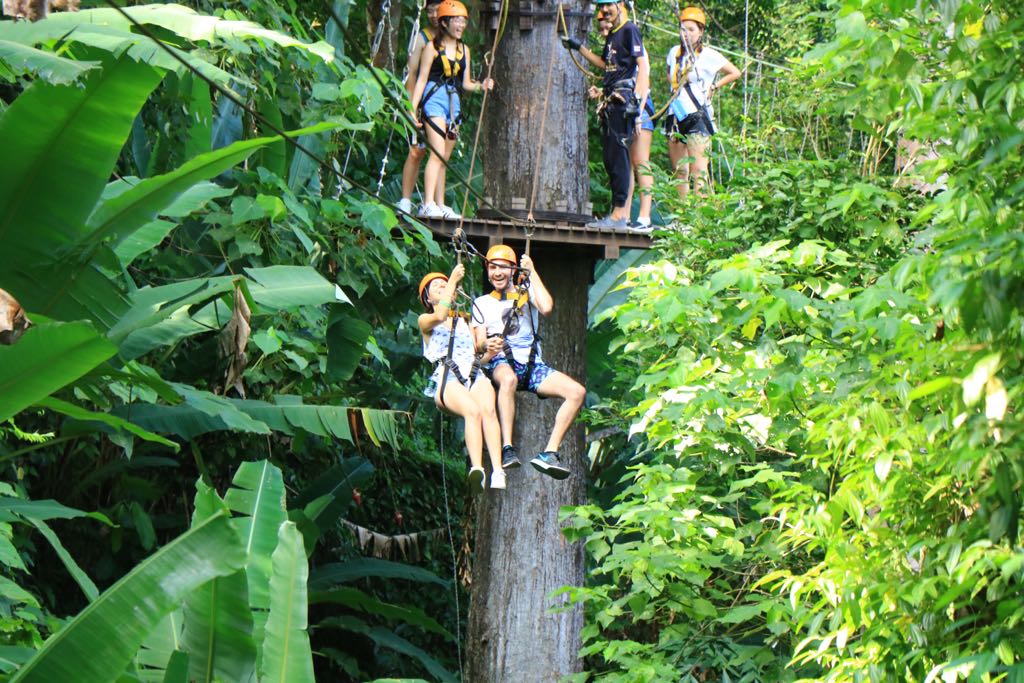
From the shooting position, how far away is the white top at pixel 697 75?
9.12 metres

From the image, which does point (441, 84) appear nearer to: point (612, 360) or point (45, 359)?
point (45, 359)

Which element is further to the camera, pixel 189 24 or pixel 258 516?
pixel 258 516

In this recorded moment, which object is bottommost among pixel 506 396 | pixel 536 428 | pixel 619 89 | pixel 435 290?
pixel 536 428

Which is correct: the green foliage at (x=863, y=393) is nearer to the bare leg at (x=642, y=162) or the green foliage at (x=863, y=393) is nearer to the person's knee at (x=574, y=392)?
the person's knee at (x=574, y=392)

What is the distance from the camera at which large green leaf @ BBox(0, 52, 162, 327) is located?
5.64 m

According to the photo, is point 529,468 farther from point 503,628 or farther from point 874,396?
point 874,396

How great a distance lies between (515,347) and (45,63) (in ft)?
9.42

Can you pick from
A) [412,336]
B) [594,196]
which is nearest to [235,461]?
[412,336]

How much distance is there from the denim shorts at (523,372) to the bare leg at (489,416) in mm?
78

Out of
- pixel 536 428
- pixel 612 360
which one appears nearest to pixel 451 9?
pixel 536 428

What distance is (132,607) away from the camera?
15.2 feet

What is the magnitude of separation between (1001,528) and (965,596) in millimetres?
447

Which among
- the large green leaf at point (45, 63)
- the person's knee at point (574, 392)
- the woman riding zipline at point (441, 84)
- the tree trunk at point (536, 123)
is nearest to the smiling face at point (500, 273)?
the person's knee at point (574, 392)

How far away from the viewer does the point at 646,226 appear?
8344mm
